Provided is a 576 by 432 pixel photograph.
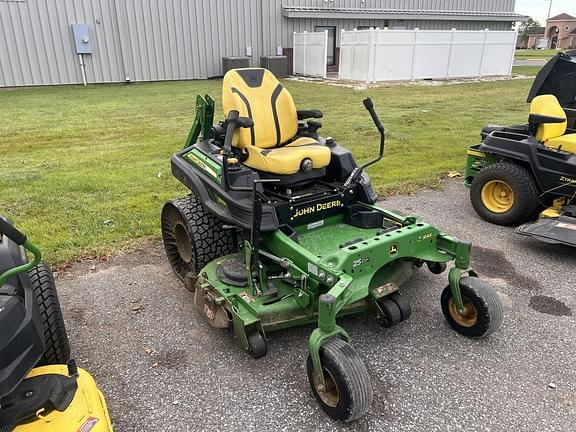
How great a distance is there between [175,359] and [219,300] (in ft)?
1.41

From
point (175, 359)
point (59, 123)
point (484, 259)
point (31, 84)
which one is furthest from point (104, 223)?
point (31, 84)

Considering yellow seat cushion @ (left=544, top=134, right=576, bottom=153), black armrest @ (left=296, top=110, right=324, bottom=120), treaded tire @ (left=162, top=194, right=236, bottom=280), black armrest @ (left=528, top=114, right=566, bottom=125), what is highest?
black armrest @ (left=296, top=110, right=324, bottom=120)

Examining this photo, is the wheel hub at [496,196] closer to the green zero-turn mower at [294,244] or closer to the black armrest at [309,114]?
the green zero-turn mower at [294,244]

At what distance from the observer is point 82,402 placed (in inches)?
77.7

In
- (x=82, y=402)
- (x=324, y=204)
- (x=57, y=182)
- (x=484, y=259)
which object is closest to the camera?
(x=82, y=402)

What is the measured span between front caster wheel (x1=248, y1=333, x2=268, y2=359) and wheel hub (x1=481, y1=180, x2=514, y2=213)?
3.23 metres

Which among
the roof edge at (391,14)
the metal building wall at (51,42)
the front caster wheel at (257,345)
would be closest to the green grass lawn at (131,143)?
the metal building wall at (51,42)

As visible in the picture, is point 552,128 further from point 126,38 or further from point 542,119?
point 126,38

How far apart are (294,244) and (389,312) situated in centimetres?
71

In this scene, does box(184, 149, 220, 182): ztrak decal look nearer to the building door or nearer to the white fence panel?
the white fence panel

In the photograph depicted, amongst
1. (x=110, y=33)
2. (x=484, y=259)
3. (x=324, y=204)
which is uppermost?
(x=110, y=33)

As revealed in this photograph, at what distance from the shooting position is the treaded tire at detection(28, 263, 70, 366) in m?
2.44

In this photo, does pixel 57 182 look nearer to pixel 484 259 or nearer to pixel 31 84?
pixel 484 259

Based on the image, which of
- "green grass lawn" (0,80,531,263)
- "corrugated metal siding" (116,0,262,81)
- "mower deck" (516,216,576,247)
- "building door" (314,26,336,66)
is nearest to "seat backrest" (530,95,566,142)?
"mower deck" (516,216,576,247)
